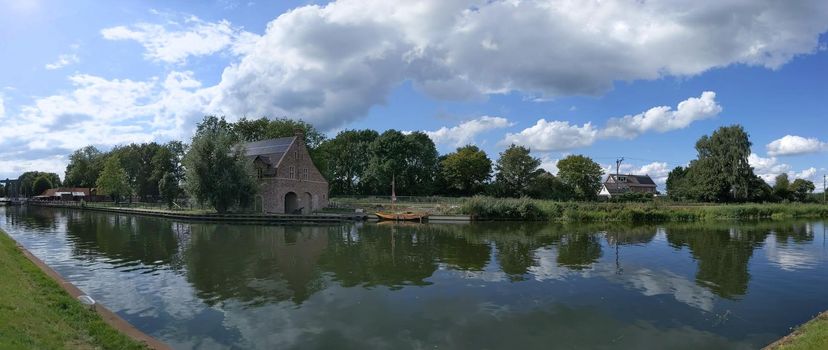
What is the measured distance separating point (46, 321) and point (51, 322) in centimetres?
11

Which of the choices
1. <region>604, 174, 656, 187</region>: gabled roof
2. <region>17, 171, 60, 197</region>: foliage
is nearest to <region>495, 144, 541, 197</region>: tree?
<region>604, 174, 656, 187</region>: gabled roof

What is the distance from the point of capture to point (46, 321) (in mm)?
7840

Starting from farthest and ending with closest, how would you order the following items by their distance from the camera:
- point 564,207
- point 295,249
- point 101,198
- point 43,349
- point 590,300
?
point 101,198 → point 564,207 → point 295,249 → point 590,300 → point 43,349

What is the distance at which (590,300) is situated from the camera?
525 inches

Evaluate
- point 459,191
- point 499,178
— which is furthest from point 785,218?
point 459,191

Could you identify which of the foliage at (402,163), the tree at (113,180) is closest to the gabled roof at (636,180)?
the foliage at (402,163)

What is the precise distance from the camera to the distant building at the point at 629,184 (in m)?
107

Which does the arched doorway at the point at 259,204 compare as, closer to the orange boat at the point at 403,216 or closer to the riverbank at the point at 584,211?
the orange boat at the point at 403,216

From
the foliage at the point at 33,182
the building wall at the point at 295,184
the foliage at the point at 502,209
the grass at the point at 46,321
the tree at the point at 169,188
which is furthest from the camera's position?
the foliage at the point at 33,182

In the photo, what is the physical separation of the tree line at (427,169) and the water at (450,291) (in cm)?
4028

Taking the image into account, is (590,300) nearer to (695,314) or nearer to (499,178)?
(695,314)

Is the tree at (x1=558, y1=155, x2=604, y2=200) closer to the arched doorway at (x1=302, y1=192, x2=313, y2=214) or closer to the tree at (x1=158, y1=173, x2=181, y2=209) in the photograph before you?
the arched doorway at (x1=302, y1=192, x2=313, y2=214)

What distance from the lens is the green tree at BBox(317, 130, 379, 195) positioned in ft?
249

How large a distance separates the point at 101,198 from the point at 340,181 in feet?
189
